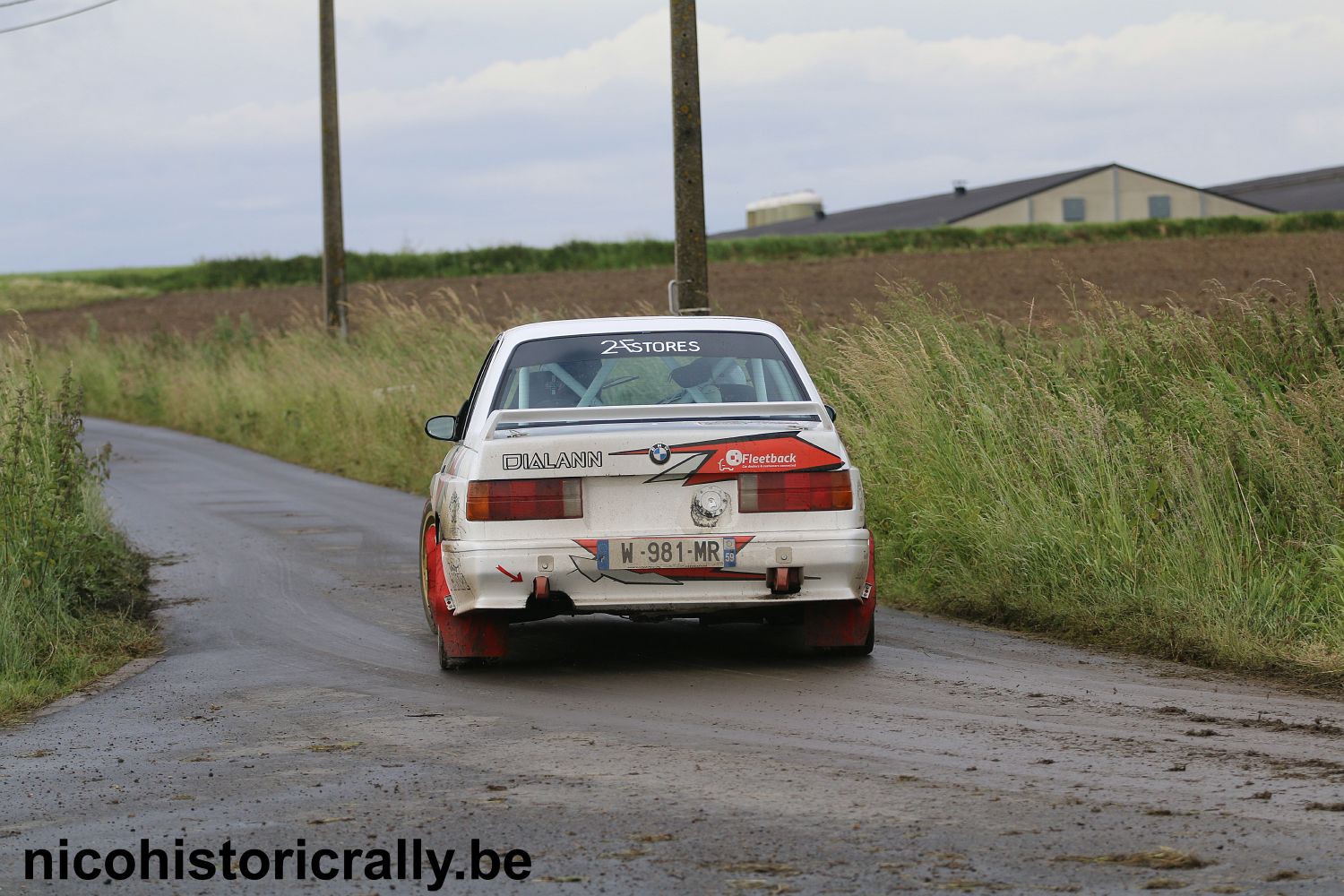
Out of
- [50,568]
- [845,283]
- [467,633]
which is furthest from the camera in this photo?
[845,283]

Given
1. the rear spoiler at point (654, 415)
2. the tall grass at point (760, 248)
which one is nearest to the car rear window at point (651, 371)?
the rear spoiler at point (654, 415)

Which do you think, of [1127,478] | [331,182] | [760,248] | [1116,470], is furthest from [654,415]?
[760,248]

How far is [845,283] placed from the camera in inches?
2269

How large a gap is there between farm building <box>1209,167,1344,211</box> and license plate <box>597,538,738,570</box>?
82586 mm

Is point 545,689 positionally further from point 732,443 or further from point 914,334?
point 914,334

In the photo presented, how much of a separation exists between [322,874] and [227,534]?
10261mm

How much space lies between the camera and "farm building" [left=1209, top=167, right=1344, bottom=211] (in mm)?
87750

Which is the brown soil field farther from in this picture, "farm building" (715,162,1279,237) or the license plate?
the license plate

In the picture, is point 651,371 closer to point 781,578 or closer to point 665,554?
point 665,554

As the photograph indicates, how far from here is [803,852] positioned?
197 inches

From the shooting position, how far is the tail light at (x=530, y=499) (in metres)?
7.72

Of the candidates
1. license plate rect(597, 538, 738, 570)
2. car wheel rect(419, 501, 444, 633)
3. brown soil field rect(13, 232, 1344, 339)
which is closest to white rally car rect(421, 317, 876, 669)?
license plate rect(597, 538, 738, 570)

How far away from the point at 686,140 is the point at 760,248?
210 feet

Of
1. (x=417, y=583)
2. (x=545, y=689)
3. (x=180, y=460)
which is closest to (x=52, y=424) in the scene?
(x=417, y=583)
